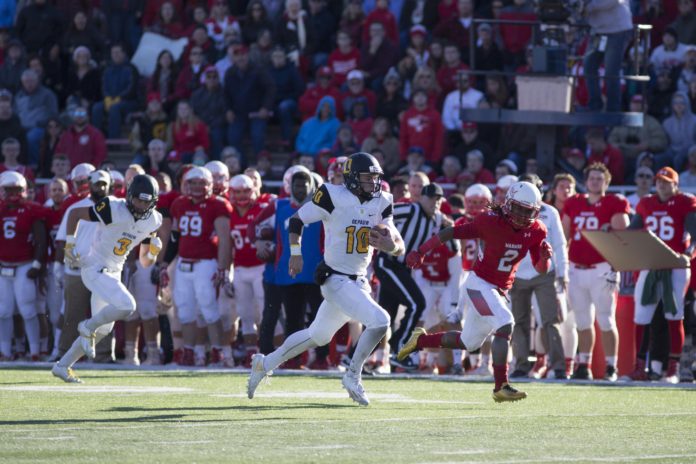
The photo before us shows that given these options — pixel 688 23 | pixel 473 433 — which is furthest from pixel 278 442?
pixel 688 23

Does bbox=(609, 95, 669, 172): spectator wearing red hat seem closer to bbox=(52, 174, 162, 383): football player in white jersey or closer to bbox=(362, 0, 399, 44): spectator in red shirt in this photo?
bbox=(362, 0, 399, 44): spectator in red shirt

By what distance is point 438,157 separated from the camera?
1669cm

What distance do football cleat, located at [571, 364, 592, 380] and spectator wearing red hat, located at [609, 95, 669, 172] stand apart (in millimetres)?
3439

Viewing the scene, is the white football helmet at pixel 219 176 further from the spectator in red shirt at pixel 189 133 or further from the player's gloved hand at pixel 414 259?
the player's gloved hand at pixel 414 259

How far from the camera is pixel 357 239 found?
10195 millimetres

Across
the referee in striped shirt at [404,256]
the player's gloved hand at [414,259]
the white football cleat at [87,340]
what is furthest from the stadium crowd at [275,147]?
the white football cleat at [87,340]

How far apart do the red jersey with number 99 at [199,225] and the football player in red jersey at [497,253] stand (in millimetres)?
4319

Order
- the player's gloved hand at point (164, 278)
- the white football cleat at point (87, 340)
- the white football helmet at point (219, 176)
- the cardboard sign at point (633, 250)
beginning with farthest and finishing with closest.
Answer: the white football helmet at point (219, 176) < the player's gloved hand at point (164, 278) < the cardboard sign at point (633, 250) < the white football cleat at point (87, 340)

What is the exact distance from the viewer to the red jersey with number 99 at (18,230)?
15.0 meters

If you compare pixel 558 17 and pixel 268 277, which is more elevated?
pixel 558 17

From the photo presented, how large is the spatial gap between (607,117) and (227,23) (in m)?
5.97

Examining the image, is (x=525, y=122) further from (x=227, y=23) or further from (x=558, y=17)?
(x=227, y=23)

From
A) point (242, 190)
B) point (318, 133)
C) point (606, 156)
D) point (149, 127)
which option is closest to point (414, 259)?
point (242, 190)

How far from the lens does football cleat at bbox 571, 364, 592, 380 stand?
1341 cm
